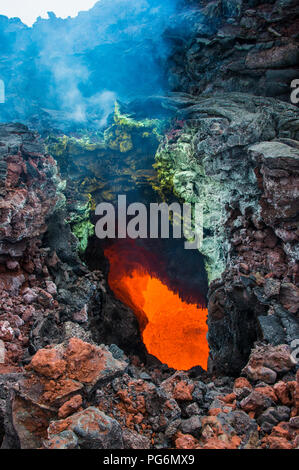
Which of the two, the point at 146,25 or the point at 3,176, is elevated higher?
the point at 146,25

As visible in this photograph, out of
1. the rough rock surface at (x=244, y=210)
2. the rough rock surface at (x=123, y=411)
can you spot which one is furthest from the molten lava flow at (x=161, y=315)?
the rough rock surface at (x=123, y=411)

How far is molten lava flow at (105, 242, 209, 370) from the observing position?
10156mm

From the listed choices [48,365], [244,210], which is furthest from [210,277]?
[48,365]

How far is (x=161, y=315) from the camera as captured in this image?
11.2m

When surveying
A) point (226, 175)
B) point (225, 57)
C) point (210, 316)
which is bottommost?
point (210, 316)

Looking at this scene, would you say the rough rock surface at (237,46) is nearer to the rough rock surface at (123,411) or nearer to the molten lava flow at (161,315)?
the molten lava flow at (161,315)

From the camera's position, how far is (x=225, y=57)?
30.8ft

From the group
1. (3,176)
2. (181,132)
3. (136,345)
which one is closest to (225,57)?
(181,132)

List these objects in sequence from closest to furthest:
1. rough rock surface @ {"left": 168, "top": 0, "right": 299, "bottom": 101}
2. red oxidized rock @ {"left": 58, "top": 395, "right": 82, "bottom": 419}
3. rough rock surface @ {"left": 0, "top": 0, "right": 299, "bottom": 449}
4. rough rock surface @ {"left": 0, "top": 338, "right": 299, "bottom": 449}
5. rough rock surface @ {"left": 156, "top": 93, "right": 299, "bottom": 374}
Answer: rough rock surface @ {"left": 0, "top": 338, "right": 299, "bottom": 449}
red oxidized rock @ {"left": 58, "top": 395, "right": 82, "bottom": 419}
rough rock surface @ {"left": 0, "top": 0, "right": 299, "bottom": 449}
rough rock surface @ {"left": 156, "top": 93, "right": 299, "bottom": 374}
rough rock surface @ {"left": 168, "top": 0, "right": 299, "bottom": 101}

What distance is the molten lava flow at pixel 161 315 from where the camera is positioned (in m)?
10.2

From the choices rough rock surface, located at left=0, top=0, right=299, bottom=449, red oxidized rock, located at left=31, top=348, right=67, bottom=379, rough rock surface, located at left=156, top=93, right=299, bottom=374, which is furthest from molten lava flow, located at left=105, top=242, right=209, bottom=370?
red oxidized rock, located at left=31, top=348, right=67, bottom=379

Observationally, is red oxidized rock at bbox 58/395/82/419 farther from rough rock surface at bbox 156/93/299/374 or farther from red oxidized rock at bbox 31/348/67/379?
rough rock surface at bbox 156/93/299/374

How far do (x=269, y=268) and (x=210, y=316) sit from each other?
262cm

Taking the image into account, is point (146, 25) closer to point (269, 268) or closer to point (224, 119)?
point (224, 119)
